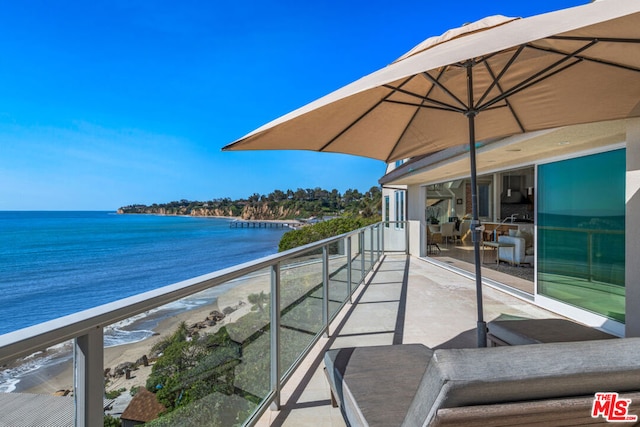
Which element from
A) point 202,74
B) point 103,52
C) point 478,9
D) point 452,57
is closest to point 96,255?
point 103,52

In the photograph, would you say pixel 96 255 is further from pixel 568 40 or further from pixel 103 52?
pixel 568 40

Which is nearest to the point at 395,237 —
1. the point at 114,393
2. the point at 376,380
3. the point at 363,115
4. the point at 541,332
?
the point at 541,332

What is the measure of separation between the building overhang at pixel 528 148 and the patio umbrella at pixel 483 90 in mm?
693

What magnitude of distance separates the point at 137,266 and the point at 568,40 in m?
36.8

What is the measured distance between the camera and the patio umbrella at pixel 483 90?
137 cm

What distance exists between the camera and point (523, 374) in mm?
971

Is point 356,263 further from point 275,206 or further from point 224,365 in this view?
point 275,206

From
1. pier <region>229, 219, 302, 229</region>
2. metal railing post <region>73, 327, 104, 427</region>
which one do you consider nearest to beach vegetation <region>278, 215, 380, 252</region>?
metal railing post <region>73, 327, 104, 427</region>

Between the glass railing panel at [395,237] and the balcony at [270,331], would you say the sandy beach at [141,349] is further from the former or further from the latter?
the glass railing panel at [395,237]

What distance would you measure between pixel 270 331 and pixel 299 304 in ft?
2.25

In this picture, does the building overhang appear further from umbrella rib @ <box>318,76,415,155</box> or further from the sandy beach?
the sandy beach

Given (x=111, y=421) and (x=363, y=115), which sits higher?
(x=363, y=115)

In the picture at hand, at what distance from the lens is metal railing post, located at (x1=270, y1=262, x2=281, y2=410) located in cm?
240

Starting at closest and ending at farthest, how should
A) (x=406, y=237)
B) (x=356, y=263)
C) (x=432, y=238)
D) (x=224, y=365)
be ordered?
(x=224, y=365), (x=356, y=263), (x=406, y=237), (x=432, y=238)
